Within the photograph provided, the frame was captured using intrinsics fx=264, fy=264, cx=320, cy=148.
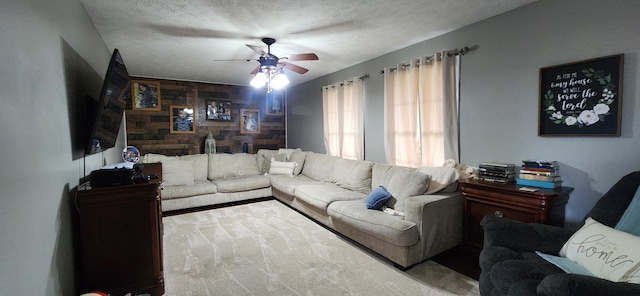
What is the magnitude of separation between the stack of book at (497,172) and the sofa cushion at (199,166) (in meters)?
4.38

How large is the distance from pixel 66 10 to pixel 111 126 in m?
0.91

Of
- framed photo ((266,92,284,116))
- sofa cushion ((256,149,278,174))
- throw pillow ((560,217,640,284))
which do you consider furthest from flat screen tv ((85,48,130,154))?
framed photo ((266,92,284,116))

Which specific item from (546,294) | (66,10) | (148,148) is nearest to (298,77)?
(148,148)

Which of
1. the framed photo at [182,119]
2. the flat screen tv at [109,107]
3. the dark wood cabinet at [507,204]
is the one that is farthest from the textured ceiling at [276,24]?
the dark wood cabinet at [507,204]

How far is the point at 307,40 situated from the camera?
10.5 feet

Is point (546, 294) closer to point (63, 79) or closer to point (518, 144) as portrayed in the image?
point (518, 144)

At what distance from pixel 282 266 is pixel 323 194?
3.96 ft

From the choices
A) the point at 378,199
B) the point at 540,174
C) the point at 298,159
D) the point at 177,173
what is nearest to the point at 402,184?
the point at 378,199

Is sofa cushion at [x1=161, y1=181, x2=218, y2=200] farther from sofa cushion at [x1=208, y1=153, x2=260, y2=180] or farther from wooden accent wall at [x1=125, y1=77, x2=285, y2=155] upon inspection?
wooden accent wall at [x1=125, y1=77, x2=285, y2=155]

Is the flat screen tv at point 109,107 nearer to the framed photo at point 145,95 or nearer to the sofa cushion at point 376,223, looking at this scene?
the sofa cushion at point 376,223

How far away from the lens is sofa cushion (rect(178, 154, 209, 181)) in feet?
15.7

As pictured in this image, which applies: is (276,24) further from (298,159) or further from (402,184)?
(298,159)

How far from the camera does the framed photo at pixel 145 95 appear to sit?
16.8ft

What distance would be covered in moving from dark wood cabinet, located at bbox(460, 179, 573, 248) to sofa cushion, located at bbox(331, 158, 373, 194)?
1302mm
